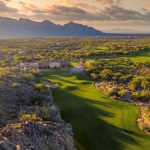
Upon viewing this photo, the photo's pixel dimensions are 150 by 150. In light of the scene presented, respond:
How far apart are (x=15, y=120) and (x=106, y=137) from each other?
9324 millimetres

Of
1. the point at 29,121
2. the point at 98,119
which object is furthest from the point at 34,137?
the point at 98,119

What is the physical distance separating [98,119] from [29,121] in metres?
Answer: 17.1

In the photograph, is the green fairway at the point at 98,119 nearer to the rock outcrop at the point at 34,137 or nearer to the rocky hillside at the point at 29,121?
the rocky hillside at the point at 29,121

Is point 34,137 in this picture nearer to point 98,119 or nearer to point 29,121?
point 29,121

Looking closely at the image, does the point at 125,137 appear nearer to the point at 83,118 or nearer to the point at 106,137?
the point at 106,137

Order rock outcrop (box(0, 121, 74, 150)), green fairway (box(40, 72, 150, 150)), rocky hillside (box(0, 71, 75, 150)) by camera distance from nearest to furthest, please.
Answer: rock outcrop (box(0, 121, 74, 150)) < rocky hillside (box(0, 71, 75, 150)) < green fairway (box(40, 72, 150, 150))

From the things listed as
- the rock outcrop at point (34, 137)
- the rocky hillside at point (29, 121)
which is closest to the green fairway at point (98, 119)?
the rocky hillside at point (29, 121)

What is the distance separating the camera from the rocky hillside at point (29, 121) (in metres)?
24.5

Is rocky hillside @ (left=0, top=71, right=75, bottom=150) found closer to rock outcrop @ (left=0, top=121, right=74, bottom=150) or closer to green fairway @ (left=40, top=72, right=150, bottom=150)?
rock outcrop @ (left=0, top=121, right=74, bottom=150)

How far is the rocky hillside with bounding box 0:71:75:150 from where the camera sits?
24484mm

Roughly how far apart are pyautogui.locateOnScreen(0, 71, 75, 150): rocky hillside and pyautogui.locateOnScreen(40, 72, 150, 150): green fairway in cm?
287

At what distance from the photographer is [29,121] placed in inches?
1067

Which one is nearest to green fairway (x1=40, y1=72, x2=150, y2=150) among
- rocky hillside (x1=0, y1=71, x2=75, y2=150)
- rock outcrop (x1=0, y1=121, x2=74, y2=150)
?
rocky hillside (x1=0, y1=71, x2=75, y2=150)

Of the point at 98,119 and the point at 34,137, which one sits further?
the point at 98,119
